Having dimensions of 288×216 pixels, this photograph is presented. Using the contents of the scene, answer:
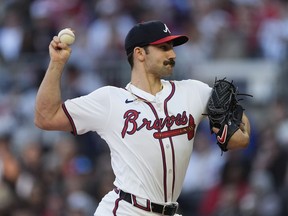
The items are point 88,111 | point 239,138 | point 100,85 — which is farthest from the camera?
point 100,85

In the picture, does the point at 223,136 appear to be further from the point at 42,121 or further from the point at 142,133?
the point at 42,121

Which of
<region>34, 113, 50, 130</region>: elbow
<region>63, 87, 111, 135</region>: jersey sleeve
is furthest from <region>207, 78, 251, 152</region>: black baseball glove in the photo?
<region>34, 113, 50, 130</region>: elbow

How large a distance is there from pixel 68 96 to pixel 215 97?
6786 mm

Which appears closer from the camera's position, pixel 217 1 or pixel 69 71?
pixel 69 71

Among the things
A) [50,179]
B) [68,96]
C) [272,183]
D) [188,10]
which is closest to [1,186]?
[50,179]

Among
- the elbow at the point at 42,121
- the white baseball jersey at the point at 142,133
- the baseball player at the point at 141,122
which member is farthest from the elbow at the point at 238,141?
the elbow at the point at 42,121

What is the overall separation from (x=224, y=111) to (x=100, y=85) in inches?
281

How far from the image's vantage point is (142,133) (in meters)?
6.91

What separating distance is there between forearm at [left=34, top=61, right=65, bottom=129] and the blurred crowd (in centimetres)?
436

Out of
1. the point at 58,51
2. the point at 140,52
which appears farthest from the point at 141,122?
the point at 58,51

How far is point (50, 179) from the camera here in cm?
1243

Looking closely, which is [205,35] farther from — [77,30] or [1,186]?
[1,186]

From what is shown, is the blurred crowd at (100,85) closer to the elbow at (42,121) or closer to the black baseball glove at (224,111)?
the black baseball glove at (224,111)

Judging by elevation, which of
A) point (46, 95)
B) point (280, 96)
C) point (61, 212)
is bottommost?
point (61, 212)
